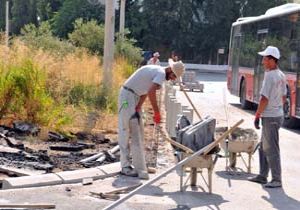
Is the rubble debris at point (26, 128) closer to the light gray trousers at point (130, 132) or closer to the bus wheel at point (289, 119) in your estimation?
Answer: the light gray trousers at point (130, 132)

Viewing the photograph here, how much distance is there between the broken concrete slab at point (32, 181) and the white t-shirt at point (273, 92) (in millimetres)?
3184

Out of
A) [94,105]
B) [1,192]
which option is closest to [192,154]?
[1,192]

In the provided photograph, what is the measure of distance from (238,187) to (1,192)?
342 centimetres

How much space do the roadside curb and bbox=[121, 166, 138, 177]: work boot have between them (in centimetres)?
15

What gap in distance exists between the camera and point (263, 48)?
824 inches

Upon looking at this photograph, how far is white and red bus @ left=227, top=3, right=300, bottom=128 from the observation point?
1747 cm

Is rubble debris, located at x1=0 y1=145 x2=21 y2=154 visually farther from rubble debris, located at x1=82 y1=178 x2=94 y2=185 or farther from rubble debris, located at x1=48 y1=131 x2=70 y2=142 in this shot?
rubble debris, located at x1=82 y1=178 x2=94 y2=185

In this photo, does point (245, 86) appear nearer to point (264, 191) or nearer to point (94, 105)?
point (94, 105)

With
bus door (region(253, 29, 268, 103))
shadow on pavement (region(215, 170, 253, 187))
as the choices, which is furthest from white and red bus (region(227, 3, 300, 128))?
shadow on pavement (region(215, 170, 253, 187))

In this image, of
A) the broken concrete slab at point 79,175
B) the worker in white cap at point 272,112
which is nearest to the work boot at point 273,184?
the worker in white cap at point 272,112

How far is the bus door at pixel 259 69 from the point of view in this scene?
20.8 metres

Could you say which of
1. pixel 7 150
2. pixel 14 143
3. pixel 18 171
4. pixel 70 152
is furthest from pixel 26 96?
pixel 18 171

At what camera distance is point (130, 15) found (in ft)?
211

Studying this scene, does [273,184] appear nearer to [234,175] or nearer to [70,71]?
[234,175]
